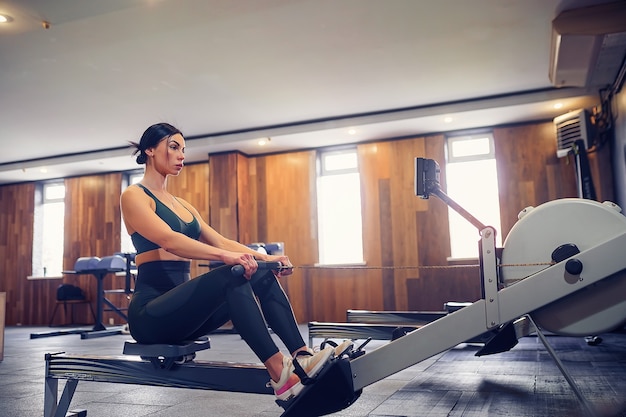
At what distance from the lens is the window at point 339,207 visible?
7.23 m

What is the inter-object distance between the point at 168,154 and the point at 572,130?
202 inches

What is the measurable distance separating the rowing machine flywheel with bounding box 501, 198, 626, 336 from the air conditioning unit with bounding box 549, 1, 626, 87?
103 inches

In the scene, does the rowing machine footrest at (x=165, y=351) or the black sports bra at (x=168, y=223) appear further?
the black sports bra at (x=168, y=223)

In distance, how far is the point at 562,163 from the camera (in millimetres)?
6273

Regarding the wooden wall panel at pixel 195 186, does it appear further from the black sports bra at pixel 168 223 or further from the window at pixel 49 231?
the black sports bra at pixel 168 223

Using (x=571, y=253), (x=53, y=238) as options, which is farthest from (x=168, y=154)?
(x=53, y=238)

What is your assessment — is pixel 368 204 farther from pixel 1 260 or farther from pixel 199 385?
pixel 1 260

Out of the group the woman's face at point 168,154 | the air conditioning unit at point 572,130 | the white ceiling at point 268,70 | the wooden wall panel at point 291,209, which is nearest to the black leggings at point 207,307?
the woman's face at point 168,154

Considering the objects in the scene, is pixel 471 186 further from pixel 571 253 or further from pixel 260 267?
pixel 260 267

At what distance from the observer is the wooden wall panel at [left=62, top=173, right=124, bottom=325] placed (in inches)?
325

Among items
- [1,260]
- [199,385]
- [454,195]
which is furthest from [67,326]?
[199,385]

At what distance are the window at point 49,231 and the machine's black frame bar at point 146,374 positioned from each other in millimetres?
7473

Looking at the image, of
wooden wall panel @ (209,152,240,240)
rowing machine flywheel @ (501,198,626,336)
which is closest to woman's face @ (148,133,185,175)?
rowing machine flywheel @ (501,198,626,336)

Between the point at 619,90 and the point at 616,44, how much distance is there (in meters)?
0.84
